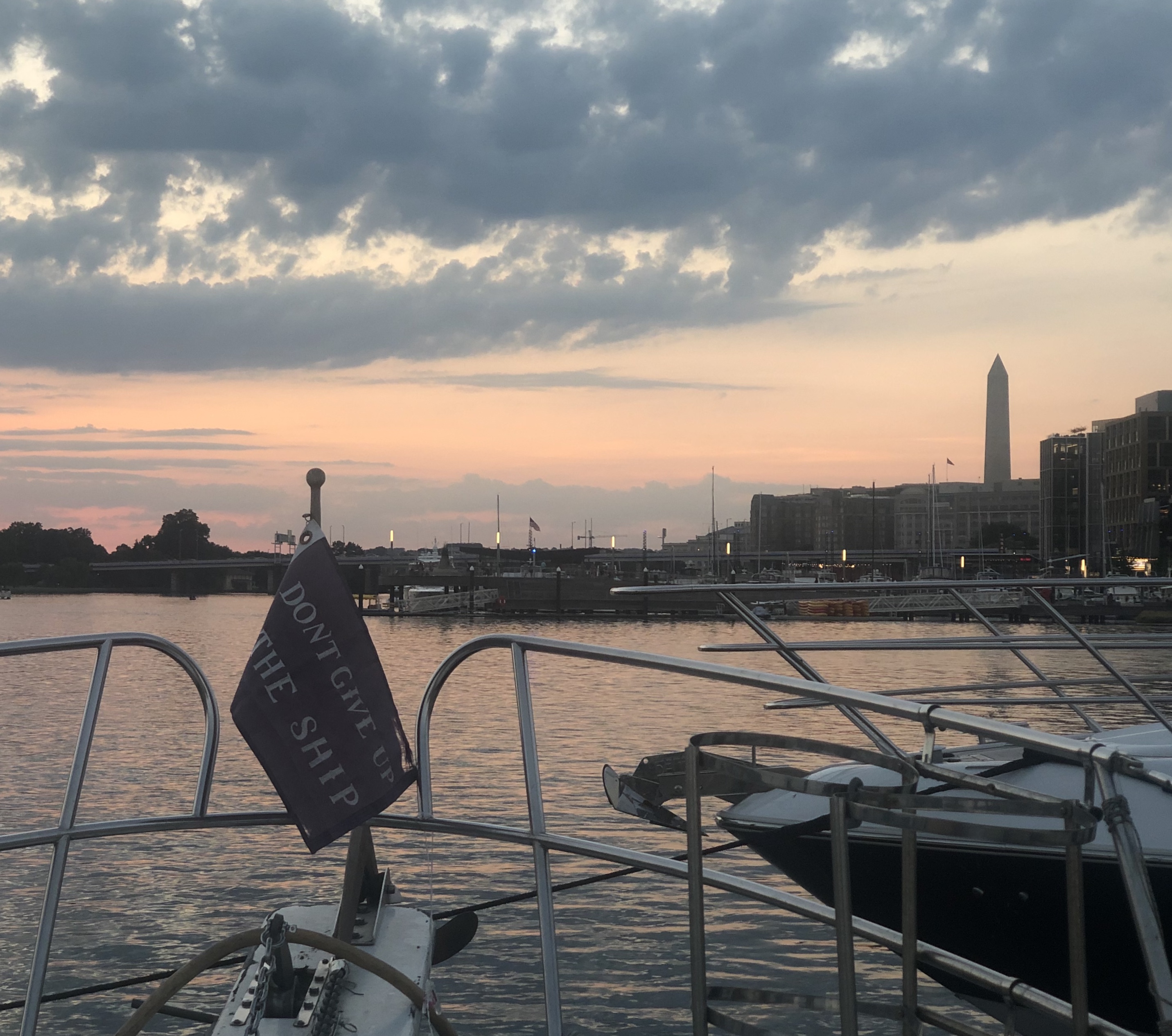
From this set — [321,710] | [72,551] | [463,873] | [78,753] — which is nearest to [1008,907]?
[321,710]

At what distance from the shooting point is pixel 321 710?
9.26 feet

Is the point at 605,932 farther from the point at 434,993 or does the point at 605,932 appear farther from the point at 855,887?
the point at 434,993

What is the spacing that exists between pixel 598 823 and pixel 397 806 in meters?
2.51

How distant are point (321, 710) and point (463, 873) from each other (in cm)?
1122

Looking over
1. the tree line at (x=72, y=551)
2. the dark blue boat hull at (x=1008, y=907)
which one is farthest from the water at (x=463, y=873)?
the tree line at (x=72, y=551)

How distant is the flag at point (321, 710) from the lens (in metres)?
2.78

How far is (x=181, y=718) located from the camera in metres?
31.8

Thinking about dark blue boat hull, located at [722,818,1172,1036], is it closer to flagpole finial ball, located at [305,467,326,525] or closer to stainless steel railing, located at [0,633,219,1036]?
stainless steel railing, located at [0,633,219,1036]

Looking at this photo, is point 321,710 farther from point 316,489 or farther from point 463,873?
point 463,873

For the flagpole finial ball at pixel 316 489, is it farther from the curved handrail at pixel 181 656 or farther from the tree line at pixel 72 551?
Answer: the tree line at pixel 72 551

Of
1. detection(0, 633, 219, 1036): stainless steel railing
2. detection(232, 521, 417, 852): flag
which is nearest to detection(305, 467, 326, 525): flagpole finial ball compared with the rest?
detection(232, 521, 417, 852): flag

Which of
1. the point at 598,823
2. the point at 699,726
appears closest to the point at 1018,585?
the point at 598,823

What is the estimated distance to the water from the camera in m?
9.77

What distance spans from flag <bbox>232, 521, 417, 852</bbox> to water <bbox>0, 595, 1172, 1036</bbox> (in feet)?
11.8
